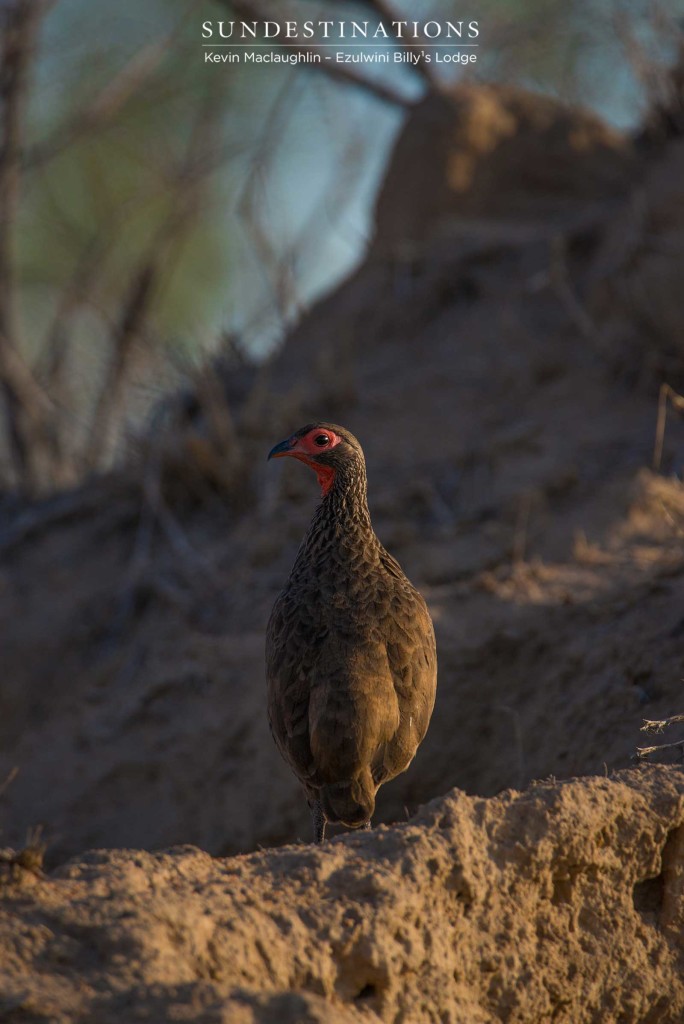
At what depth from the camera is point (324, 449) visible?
4953mm

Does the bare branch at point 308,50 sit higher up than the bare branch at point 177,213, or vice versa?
the bare branch at point 308,50

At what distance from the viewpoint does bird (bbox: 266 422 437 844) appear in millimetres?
4324

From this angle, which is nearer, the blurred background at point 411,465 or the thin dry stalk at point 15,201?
the blurred background at point 411,465

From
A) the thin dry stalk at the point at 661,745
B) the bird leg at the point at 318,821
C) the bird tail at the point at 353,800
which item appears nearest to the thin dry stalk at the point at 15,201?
the bird leg at the point at 318,821

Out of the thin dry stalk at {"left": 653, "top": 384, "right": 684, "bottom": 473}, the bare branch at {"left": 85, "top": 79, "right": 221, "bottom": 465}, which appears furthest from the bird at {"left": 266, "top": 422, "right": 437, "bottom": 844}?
the bare branch at {"left": 85, "top": 79, "right": 221, "bottom": 465}

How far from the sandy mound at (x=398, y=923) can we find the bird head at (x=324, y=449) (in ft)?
5.86

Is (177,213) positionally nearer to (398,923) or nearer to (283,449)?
(283,449)

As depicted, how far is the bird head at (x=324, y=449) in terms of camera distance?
194 inches

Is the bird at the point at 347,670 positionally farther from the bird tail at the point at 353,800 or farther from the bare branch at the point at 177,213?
the bare branch at the point at 177,213

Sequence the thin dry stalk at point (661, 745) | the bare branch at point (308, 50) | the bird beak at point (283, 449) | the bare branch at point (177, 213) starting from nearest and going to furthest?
the thin dry stalk at point (661, 745)
the bird beak at point (283, 449)
the bare branch at point (308, 50)
the bare branch at point (177, 213)

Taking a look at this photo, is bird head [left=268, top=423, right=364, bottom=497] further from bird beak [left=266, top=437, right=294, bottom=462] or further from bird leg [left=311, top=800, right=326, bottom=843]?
bird leg [left=311, top=800, right=326, bottom=843]

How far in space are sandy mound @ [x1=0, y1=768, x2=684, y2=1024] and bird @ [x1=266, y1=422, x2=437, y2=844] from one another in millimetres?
838

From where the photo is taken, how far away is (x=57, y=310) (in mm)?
13484

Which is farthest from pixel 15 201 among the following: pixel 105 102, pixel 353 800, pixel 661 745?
pixel 661 745
